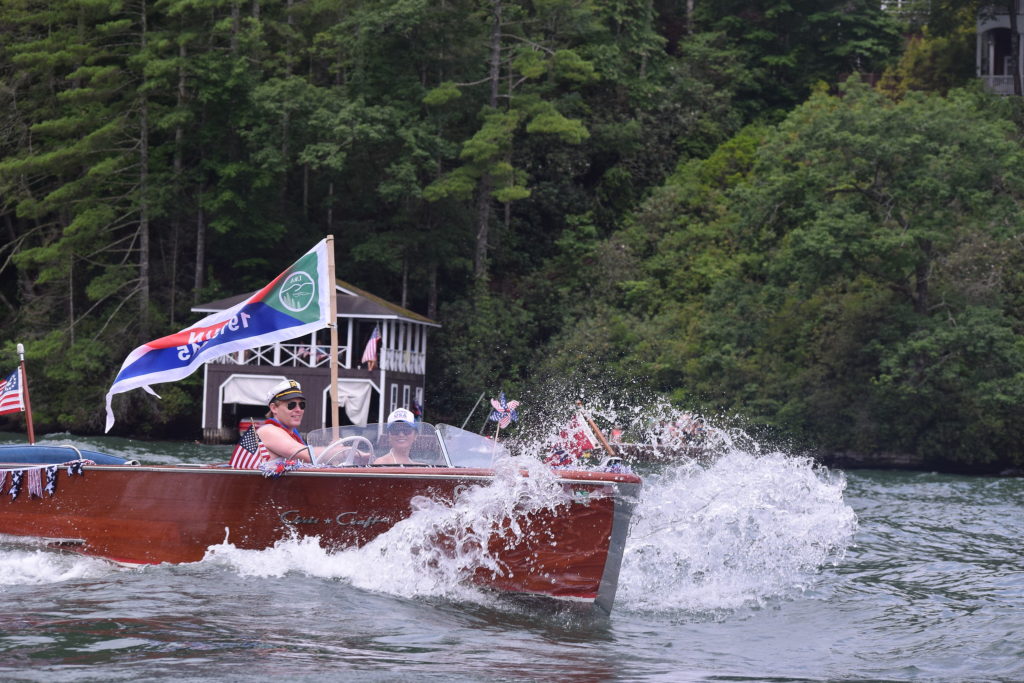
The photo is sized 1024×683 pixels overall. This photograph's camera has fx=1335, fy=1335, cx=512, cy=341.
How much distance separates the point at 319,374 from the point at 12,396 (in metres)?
21.6

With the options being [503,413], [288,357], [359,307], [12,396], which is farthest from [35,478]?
[288,357]

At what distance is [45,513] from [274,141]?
87.5ft

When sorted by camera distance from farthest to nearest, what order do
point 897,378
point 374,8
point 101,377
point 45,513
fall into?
point 374,8, point 101,377, point 897,378, point 45,513

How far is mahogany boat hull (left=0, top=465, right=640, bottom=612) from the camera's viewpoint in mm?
10484

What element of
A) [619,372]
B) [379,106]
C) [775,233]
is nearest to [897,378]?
[775,233]

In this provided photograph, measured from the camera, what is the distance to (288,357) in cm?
3641

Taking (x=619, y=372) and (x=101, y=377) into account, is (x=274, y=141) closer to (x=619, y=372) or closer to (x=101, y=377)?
(x=101, y=377)

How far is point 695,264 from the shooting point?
37.8 m

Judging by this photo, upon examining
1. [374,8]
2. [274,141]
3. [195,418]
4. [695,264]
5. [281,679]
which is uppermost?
[374,8]

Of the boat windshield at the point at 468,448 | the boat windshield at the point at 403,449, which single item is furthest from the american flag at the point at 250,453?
the boat windshield at the point at 468,448

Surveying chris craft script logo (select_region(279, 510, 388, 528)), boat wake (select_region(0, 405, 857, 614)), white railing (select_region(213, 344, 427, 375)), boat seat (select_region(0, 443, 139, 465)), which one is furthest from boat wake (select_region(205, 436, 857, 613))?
white railing (select_region(213, 344, 427, 375))

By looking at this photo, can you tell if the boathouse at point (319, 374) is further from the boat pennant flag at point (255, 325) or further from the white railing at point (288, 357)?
the boat pennant flag at point (255, 325)

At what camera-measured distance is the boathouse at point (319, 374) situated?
34656 mm

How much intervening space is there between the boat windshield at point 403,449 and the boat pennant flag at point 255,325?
141 cm
